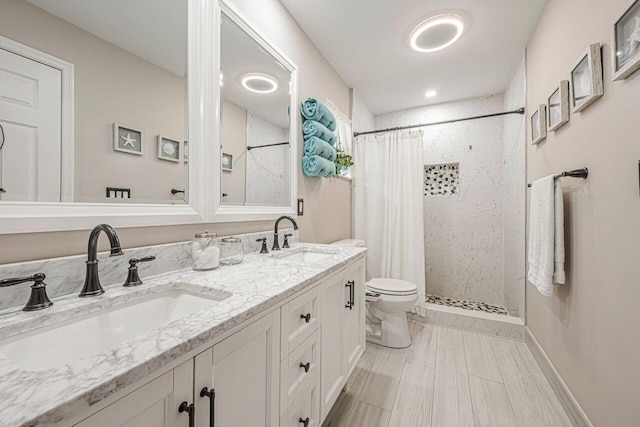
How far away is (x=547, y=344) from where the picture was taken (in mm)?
1671

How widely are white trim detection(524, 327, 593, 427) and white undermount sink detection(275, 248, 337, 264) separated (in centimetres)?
141

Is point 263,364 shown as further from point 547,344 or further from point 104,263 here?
point 547,344

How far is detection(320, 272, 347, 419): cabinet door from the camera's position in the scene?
1.11 metres

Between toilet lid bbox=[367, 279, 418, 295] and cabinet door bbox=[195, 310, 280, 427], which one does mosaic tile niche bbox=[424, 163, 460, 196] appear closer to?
toilet lid bbox=[367, 279, 418, 295]

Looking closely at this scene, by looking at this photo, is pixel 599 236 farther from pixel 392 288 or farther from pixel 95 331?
pixel 95 331

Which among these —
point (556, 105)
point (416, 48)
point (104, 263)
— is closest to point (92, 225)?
point (104, 263)

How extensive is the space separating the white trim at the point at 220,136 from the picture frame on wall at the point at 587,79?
151 cm

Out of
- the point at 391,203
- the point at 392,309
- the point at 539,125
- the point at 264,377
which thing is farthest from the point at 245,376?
the point at 539,125

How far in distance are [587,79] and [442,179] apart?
210cm

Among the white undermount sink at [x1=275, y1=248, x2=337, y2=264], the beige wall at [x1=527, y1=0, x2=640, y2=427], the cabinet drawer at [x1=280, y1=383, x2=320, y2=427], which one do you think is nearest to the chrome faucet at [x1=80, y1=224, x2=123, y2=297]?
the cabinet drawer at [x1=280, y1=383, x2=320, y2=427]

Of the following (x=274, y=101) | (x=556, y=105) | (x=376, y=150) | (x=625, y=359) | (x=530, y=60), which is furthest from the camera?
(x=376, y=150)

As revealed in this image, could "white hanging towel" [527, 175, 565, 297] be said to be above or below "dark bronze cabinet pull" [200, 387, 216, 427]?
above

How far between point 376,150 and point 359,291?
1669mm

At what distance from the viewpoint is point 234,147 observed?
4.35 feet
